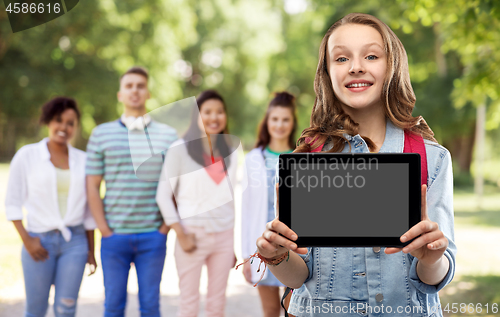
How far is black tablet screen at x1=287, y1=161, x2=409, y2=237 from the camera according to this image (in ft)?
5.08

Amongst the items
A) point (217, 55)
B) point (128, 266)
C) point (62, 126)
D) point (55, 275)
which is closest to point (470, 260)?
point (128, 266)

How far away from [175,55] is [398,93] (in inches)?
906

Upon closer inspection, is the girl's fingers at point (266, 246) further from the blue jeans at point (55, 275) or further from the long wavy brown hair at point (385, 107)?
the blue jeans at point (55, 275)

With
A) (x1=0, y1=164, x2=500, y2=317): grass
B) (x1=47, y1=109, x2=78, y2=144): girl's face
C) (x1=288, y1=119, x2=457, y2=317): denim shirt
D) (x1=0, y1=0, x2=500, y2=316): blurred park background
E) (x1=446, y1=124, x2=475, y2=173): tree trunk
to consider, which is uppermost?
(x1=0, y1=0, x2=500, y2=316): blurred park background

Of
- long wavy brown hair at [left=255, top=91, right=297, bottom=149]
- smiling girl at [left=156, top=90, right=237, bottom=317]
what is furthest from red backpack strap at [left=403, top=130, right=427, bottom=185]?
long wavy brown hair at [left=255, top=91, right=297, bottom=149]

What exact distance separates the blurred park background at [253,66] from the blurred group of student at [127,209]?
2.14 meters

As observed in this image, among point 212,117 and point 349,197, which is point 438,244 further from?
point 212,117

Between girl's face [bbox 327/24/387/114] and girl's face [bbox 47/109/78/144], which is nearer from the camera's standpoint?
girl's face [bbox 327/24/387/114]

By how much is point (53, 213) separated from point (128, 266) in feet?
2.63

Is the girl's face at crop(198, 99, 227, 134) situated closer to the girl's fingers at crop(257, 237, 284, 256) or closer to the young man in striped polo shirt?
the young man in striped polo shirt

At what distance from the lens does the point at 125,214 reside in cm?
416

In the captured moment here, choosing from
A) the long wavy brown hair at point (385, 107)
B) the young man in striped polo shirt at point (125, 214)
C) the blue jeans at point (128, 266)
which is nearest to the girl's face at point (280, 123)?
the young man in striped polo shirt at point (125, 214)

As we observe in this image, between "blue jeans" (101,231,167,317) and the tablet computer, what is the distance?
287 centimetres

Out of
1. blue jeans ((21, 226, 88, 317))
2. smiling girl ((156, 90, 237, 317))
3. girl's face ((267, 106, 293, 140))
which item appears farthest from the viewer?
girl's face ((267, 106, 293, 140))
